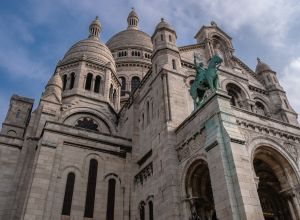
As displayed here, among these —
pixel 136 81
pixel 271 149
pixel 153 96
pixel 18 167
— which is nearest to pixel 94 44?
pixel 136 81

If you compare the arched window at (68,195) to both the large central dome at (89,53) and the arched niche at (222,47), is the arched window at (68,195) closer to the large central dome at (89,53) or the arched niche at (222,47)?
the large central dome at (89,53)

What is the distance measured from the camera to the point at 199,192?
47.4 ft

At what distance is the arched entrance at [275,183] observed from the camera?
1377 cm

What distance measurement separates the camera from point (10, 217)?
56.2 ft

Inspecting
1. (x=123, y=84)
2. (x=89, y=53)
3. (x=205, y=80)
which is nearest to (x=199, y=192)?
(x=205, y=80)

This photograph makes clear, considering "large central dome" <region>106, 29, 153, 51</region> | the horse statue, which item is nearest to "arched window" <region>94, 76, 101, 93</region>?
the horse statue

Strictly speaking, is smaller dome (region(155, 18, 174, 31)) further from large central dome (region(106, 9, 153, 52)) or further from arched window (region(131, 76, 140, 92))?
large central dome (region(106, 9, 153, 52))

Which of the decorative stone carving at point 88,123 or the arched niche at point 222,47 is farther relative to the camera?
the arched niche at point 222,47

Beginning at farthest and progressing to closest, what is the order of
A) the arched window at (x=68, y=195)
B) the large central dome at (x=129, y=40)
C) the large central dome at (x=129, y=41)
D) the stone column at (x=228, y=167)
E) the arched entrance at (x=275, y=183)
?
the large central dome at (x=129, y=40) < the large central dome at (x=129, y=41) < the arched window at (x=68, y=195) < the arched entrance at (x=275, y=183) < the stone column at (x=228, y=167)

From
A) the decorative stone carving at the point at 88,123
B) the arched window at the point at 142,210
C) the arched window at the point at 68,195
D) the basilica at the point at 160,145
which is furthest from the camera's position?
the decorative stone carving at the point at 88,123

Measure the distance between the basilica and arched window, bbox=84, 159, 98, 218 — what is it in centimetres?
6

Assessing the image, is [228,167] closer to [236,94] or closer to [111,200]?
[111,200]

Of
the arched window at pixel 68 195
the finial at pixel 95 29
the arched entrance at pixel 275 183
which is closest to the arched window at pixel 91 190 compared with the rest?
the arched window at pixel 68 195

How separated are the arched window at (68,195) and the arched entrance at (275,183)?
34.9ft
